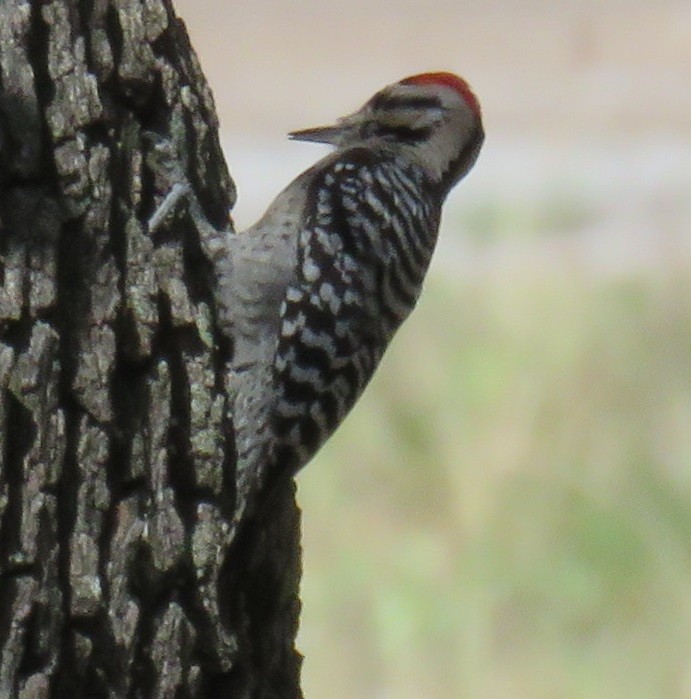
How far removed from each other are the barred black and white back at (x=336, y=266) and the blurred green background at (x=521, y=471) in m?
2.80

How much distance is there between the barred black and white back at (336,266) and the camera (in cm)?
379

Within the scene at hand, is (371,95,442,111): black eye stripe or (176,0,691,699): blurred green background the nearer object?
(371,95,442,111): black eye stripe

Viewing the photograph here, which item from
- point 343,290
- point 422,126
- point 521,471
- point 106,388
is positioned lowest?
point 106,388

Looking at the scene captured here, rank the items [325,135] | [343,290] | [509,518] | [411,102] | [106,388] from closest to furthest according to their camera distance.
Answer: [106,388] → [343,290] → [411,102] → [325,135] → [509,518]

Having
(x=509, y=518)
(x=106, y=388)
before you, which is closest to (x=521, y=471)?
(x=509, y=518)

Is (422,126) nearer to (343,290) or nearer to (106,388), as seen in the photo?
(343,290)

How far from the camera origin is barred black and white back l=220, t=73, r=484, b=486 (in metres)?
3.79

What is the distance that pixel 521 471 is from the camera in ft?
24.1

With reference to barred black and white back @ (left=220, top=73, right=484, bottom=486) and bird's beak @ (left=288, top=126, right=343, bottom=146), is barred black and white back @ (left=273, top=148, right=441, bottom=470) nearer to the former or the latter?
barred black and white back @ (left=220, top=73, right=484, bottom=486)

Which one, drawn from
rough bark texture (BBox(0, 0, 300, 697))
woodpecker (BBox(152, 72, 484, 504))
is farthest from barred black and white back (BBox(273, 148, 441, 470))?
rough bark texture (BBox(0, 0, 300, 697))

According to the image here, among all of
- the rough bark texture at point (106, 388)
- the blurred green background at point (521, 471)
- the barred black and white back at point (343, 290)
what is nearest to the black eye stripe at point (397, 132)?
the barred black and white back at point (343, 290)

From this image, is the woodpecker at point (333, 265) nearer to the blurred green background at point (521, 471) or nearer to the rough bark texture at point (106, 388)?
the rough bark texture at point (106, 388)

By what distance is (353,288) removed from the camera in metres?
4.05

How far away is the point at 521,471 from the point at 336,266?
3446 millimetres
